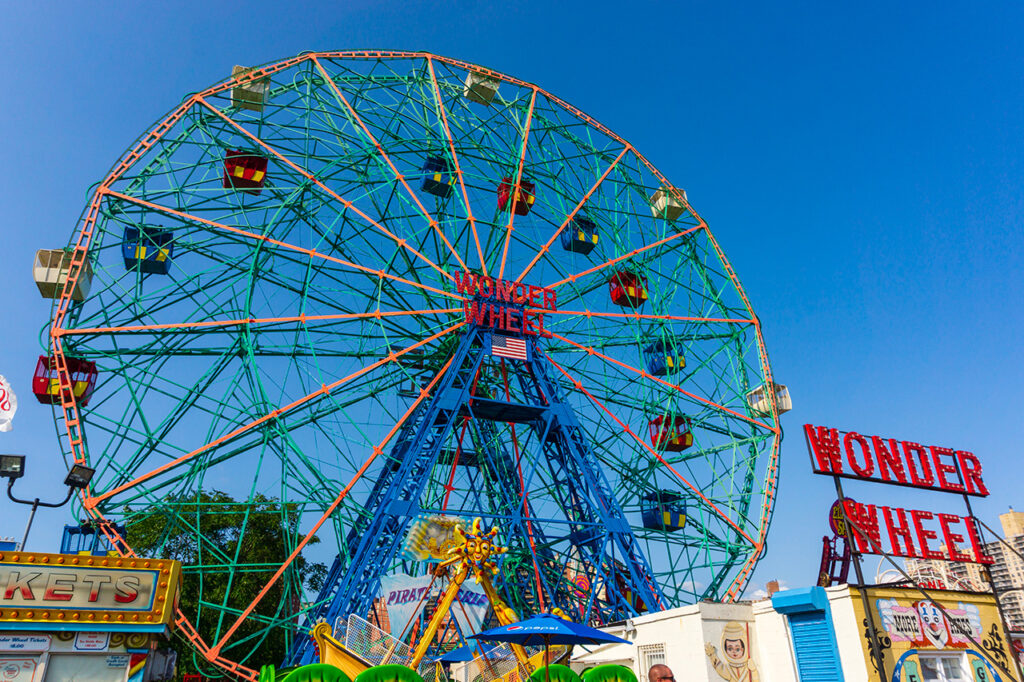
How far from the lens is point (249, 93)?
2312 cm

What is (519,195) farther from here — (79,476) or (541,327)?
(79,476)

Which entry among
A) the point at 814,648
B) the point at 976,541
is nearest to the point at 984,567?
the point at 976,541

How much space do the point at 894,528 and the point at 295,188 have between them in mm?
18314

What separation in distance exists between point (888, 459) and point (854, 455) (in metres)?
1.27

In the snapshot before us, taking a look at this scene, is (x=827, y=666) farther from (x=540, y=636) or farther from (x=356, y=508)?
(x=356, y=508)

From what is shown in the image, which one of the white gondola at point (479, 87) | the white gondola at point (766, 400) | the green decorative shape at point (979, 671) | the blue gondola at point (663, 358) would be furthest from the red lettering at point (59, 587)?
the white gondola at point (766, 400)

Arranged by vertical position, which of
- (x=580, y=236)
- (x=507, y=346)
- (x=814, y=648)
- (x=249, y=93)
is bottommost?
(x=814, y=648)

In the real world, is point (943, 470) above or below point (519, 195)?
below

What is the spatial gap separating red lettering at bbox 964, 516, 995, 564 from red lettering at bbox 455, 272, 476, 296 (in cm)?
1414

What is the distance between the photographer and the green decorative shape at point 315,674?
1034 centimetres

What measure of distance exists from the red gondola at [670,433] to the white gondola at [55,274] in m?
17.6

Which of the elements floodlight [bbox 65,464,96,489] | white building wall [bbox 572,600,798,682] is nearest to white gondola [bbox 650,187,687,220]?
white building wall [bbox 572,600,798,682]

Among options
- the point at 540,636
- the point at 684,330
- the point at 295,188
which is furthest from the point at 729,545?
the point at 295,188

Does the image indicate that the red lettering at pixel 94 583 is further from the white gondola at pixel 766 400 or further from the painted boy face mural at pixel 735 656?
the white gondola at pixel 766 400
